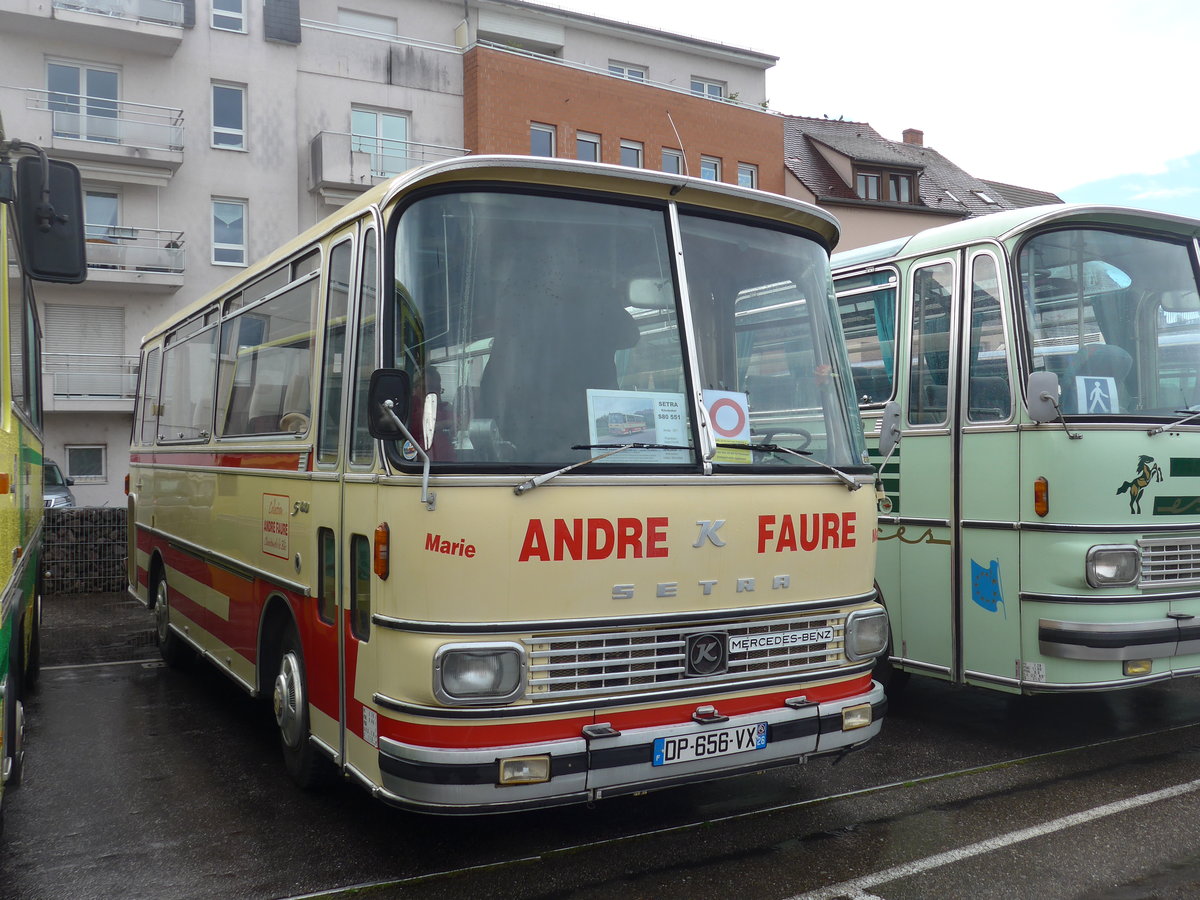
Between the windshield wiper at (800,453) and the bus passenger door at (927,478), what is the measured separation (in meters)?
1.81

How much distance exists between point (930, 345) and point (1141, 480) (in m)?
1.50

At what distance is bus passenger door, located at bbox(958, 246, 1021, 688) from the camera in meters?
6.37

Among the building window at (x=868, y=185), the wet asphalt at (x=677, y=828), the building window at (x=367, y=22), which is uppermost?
the building window at (x=367, y=22)

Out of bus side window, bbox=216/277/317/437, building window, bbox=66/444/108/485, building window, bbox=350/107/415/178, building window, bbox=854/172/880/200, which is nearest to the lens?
bus side window, bbox=216/277/317/437

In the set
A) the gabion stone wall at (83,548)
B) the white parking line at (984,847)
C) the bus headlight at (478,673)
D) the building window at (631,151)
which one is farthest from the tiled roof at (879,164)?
the bus headlight at (478,673)

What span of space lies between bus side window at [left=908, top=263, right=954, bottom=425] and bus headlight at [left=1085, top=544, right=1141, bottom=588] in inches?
48.3

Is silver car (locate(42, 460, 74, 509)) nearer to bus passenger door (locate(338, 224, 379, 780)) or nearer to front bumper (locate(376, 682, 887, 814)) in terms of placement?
bus passenger door (locate(338, 224, 379, 780))

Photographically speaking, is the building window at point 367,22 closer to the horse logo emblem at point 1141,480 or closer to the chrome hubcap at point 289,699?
the chrome hubcap at point 289,699

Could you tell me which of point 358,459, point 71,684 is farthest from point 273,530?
point 71,684

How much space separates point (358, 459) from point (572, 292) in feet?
3.85

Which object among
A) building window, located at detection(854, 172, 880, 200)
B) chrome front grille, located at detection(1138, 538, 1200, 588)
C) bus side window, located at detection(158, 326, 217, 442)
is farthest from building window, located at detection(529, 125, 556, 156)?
chrome front grille, located at detection(1138, 538, 1200, 588)

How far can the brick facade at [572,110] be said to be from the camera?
104 ft

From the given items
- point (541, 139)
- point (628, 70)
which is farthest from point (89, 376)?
point (628, 70)

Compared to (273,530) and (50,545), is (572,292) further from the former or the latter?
(50,545)
